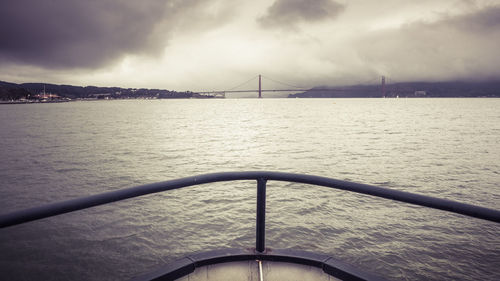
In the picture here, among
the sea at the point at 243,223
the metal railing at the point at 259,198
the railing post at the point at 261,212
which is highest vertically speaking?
the metal railing at the point at 259,198

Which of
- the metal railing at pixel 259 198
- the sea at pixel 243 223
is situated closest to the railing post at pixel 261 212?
the metal railing at pixel 259 198

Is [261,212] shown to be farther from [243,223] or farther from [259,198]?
[243,223]

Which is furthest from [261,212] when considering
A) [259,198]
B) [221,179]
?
[221,179]

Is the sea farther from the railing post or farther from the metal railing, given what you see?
the metal railing

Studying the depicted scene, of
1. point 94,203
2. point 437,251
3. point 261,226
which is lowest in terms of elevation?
point 437,251

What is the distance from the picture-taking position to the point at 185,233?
8727mm

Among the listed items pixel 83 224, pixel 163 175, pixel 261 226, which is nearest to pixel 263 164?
pixel 163 175

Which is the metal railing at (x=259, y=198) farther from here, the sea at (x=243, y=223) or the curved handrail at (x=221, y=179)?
the sea at (x=243, y=223)

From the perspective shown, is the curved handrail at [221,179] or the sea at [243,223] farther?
the sea at [243,223]

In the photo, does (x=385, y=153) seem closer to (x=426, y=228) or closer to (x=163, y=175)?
(x=426, y=228)

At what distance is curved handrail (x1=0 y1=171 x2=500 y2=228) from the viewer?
1.61 m

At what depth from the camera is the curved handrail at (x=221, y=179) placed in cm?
161

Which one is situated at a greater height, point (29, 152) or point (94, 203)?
point (94, 203)

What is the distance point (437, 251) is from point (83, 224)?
10.1 m
